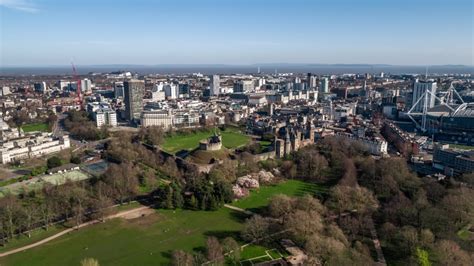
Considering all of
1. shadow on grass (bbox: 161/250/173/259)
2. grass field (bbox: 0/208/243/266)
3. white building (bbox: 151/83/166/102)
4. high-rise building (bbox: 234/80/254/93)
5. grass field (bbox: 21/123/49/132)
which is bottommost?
shadow on grass (bbox: 161/250/173/259)

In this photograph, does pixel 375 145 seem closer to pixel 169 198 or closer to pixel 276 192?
pixel 276 192

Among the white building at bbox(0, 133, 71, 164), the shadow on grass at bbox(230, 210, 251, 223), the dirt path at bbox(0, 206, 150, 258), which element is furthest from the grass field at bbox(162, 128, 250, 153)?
the shadow on grass at bbox(230, 210, 251, 223)

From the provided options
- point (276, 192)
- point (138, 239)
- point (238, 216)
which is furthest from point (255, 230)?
point (276, 192)

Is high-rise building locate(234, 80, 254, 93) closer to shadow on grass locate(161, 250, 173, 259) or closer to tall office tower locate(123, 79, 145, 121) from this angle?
tall office tower locate(123, 79, 145, 121)

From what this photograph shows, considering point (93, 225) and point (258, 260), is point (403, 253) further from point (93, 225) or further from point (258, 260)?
point (93, 225)

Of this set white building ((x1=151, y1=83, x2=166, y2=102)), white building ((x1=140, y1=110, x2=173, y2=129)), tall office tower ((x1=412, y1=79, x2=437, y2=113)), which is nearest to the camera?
white building ((x1=140, y1=110, x2=173, y2=129))

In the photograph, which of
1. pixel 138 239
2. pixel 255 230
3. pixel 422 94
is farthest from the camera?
pixel 422 94

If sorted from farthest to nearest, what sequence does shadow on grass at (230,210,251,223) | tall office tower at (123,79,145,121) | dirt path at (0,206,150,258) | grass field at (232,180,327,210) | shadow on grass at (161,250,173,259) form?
tall office tower at (123,79,145,121), grass field at (232,180,327,210), shadow on grass at (230,210,251,223), dirt path at (0,206,150,258), shadow on grass at (161,250,173,259)

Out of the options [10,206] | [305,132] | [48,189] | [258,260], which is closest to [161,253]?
[258,260]
